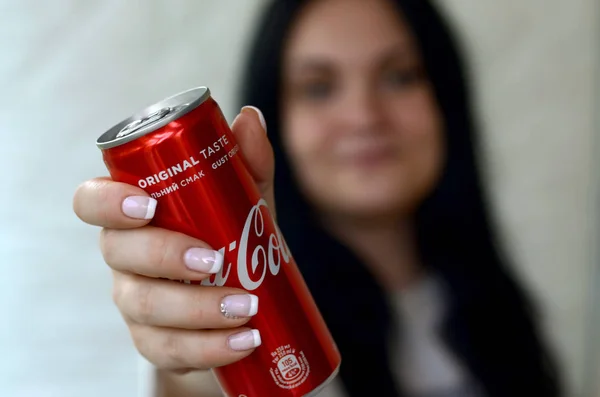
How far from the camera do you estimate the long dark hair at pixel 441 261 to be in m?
0.82

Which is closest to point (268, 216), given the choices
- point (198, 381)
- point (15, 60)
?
point (198, 381)

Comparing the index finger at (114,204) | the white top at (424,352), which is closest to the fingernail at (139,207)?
the index finger at (114,204)

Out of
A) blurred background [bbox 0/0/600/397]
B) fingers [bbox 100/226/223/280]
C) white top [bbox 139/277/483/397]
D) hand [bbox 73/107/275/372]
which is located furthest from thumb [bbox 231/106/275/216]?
white top [bbox 139/277/483/397]

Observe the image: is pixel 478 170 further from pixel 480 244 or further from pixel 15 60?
pixel 15 60

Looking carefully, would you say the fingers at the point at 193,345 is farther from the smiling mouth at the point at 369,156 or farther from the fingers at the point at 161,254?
the smiling mouth at the point at 369,156

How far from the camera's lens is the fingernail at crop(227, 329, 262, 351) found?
423 millimetres

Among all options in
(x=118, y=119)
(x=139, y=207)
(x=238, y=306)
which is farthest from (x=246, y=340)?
(x=118, y=119)

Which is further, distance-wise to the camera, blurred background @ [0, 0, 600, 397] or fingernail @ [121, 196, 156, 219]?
blurred background @ [0, 0, 600, 397]

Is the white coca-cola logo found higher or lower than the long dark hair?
higher

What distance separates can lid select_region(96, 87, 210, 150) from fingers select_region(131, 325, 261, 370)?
19cm

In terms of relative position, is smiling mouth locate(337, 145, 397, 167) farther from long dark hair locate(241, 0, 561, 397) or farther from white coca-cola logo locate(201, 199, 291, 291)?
white coca-cola logo locate(201, 199, 291, 291)

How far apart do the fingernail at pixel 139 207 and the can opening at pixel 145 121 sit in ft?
0.17

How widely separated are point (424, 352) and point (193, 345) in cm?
61

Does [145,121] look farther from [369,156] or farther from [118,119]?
[369,156]
